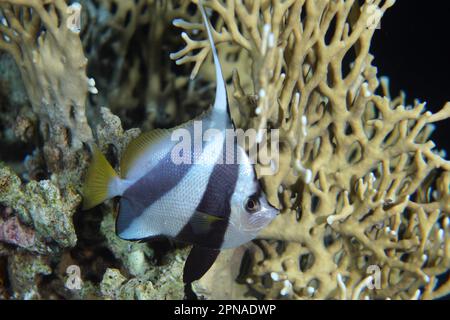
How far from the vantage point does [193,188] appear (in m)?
1.52

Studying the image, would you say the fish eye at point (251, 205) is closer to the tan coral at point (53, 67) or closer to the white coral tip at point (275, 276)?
the white coral tip at point (275, 276)

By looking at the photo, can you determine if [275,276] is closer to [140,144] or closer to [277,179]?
[277,179]

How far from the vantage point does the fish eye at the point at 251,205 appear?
1.51 m

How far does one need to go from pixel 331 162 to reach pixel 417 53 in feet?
19.0

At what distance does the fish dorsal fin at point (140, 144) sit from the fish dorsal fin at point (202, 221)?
348mm

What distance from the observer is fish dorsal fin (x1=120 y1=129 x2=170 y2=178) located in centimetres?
158

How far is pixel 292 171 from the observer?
7.10 ft

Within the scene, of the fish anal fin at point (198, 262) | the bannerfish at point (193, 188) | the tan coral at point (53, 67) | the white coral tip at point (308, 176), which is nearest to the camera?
the bannerfish at point (193, 188)

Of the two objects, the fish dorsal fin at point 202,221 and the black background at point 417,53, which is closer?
the fish dorsal fin at point 202,221

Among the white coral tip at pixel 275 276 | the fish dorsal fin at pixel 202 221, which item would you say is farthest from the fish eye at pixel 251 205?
the white coral tip at pixel 275 276

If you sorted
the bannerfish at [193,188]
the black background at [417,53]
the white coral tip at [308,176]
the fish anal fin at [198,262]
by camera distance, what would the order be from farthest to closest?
the black background at [417,53] < the white coral tip at [308,176] < the fish anal fin at [198,262] < the bannerfish at [193,188]

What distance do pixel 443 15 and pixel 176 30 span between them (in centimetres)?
560
